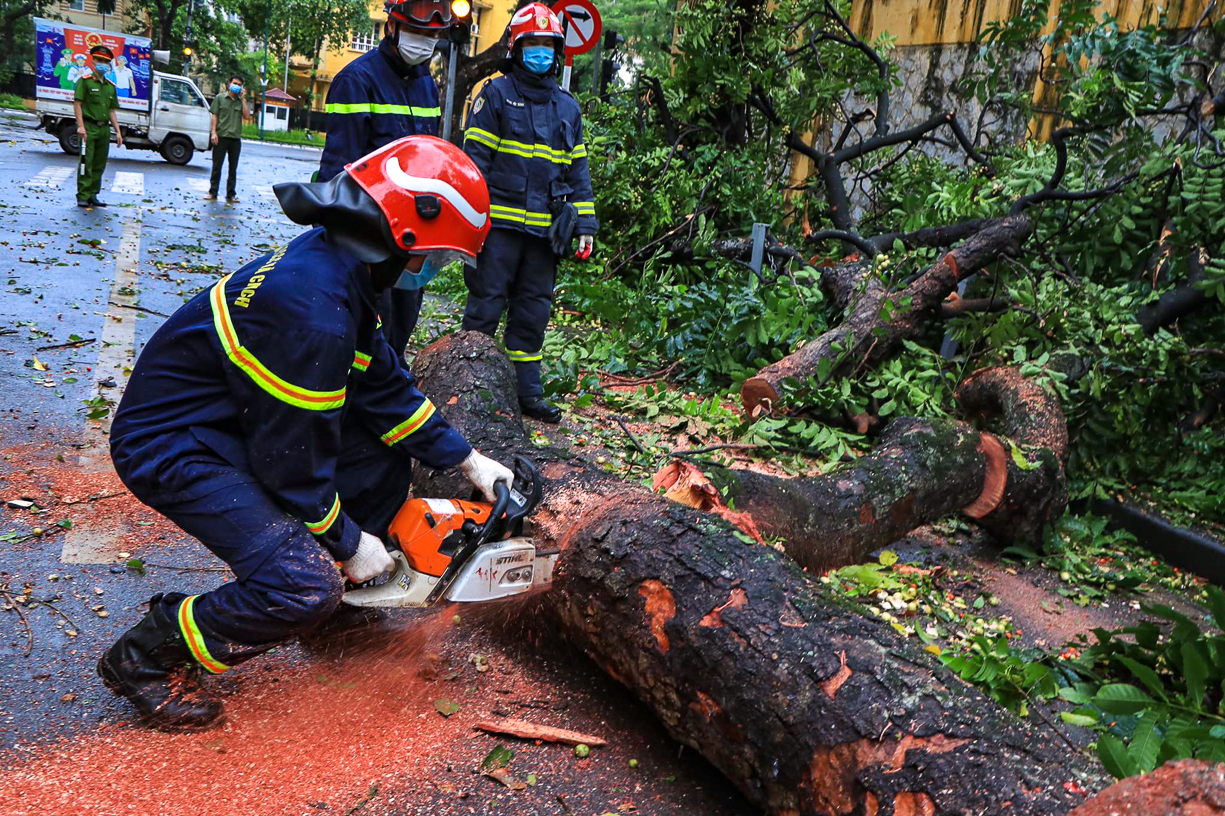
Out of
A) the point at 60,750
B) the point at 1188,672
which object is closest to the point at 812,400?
the point at 1188,672

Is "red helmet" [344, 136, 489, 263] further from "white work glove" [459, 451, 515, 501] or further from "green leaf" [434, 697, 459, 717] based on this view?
"green leaf" [434, 697, 459, 717]

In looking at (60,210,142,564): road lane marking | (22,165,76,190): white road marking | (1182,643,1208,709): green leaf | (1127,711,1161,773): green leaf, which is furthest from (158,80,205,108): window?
(1127,711,1161,773): green leaf

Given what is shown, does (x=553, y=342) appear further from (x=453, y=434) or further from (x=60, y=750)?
(x=60, y=750)

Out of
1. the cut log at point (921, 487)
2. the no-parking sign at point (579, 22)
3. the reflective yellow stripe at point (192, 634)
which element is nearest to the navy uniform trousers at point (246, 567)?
the reflective yellow stripe at point (192, 634)

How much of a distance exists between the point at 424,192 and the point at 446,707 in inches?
57.0

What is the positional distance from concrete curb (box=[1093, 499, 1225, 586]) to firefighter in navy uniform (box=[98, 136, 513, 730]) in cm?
381

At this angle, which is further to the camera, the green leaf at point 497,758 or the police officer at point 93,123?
the police officer at point 93,123

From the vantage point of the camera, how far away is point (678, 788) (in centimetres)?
239

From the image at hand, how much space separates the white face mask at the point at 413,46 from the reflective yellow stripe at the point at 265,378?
253 centimetres

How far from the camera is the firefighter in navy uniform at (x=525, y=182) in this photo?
15.6 ft

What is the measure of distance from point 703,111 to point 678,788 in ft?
20.5

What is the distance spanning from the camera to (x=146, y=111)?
16.9 meters

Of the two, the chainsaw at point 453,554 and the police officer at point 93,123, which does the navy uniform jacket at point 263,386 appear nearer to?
the chainsaw at point 453,554

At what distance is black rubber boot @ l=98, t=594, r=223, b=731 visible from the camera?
2332mm
